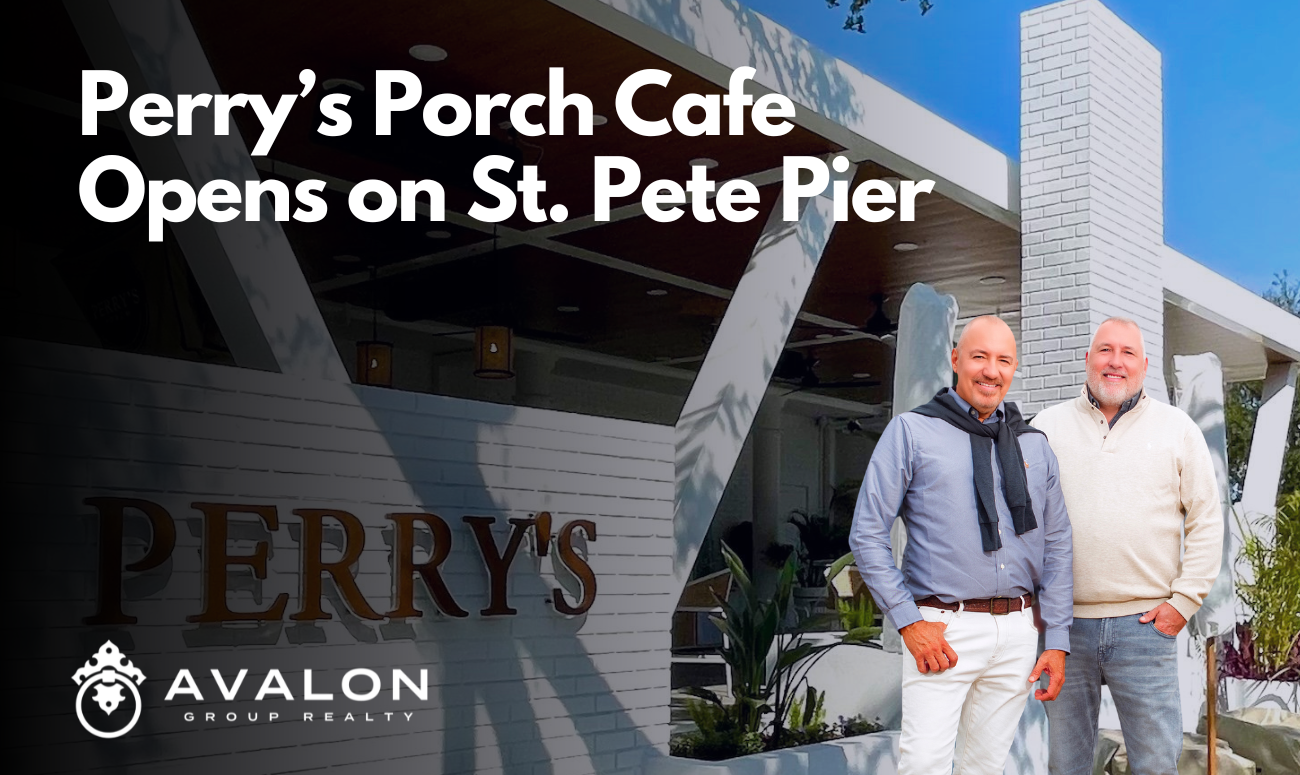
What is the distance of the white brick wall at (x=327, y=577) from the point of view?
3191mm

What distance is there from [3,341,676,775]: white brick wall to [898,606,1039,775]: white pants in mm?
1671

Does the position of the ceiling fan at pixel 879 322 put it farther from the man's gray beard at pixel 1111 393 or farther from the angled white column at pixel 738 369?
the man's gray beard at pixel 1111 393

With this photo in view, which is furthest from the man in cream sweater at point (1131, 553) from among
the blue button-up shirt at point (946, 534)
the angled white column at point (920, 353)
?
the angled white column at point (920, 353)

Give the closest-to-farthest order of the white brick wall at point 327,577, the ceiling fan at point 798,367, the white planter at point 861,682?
the white brick wall at point 327,577 → the white planter at point 861,682 → the ceiling fan at point 798,367

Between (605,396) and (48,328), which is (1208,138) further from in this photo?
(48,328)

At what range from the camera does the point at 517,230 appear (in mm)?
7934

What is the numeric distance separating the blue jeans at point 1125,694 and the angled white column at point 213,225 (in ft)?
7.89

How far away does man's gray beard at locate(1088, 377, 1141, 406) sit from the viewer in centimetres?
332

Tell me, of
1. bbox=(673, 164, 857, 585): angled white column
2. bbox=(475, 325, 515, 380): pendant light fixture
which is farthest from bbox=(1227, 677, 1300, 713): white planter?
bbox=(475, 325, 515, 380): pendant light fixture

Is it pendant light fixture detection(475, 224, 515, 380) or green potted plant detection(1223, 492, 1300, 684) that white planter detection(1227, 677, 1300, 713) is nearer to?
green potted plant detection(1223, 492, 1300, 684)

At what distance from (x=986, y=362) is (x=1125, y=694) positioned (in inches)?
38.0

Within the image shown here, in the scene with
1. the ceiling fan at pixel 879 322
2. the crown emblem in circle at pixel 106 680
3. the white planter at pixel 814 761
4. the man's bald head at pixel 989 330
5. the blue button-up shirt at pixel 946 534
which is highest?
the ceiling fan at pixel 879 322

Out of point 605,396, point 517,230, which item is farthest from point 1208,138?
point 517,230

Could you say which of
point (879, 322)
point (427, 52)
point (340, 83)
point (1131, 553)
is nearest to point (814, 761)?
Result: point (1131, 553)
